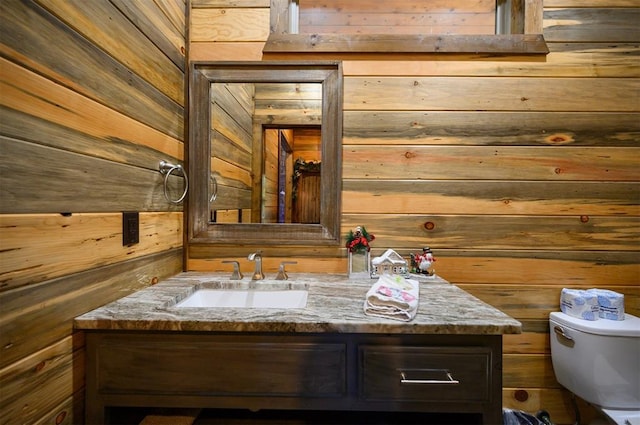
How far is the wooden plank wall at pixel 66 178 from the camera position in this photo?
26.7 inches

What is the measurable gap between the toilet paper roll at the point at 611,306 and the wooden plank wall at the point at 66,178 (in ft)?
6.27

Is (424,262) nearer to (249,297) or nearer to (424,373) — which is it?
(424,373)

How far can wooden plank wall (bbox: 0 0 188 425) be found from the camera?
0.68m

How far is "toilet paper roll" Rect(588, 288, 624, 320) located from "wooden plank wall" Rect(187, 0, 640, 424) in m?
0.13

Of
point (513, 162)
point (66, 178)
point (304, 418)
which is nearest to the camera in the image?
point (66, 178)

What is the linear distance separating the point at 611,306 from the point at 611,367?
9.8 inches

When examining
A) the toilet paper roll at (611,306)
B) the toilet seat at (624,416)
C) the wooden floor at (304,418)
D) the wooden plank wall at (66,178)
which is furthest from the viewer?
the toilet paper roll at (611,306)

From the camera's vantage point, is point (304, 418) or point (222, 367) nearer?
point (222, 367)

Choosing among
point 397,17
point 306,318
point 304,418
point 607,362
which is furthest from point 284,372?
point 397,17

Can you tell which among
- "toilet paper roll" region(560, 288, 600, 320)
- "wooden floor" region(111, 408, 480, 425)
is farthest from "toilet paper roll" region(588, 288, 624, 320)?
"wooden floor" region(111, 408, 480, 425)

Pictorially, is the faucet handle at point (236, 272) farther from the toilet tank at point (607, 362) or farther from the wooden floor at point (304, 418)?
the toilet tank at point (607, 362)

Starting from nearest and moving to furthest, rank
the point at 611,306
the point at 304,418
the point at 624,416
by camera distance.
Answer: the point at 304,418 < the point at 624,416 < the point at 611,306

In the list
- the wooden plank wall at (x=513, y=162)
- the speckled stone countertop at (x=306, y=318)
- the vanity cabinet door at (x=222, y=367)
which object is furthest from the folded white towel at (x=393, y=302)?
the wooden plank wall at (x=513, y=162)

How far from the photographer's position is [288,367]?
34.4 inches
